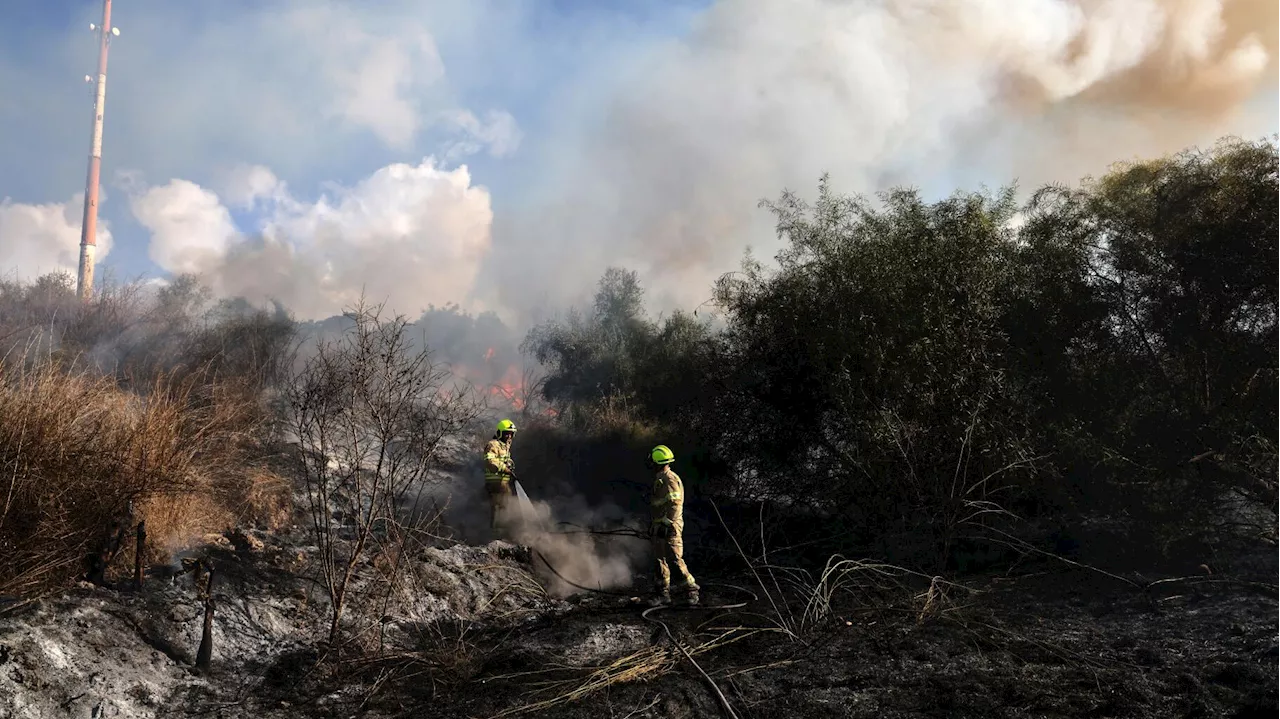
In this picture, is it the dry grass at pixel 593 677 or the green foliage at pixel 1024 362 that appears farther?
the green foliage at pixel 1024 362

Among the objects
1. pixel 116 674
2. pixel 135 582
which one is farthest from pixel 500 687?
pixel 135 582

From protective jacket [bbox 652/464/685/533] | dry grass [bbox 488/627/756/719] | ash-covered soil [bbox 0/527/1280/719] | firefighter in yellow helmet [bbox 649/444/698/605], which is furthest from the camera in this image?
protective jacket [bbox 652/464/685/533]

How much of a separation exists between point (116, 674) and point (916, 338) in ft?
33.0

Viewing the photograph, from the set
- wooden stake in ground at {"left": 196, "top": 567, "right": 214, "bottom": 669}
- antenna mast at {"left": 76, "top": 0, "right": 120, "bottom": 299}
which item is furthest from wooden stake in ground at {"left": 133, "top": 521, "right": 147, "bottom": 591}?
antenna mast at {"left": 76, "top": 0, "right": 120, "bottom": 299}

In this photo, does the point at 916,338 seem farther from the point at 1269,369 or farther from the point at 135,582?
the point at 135,582

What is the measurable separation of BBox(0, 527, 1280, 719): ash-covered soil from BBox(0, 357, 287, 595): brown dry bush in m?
0.43

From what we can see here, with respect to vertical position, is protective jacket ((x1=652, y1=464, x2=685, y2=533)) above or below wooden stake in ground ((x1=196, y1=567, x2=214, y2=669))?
above

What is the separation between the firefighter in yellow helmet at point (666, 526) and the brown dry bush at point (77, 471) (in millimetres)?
5202

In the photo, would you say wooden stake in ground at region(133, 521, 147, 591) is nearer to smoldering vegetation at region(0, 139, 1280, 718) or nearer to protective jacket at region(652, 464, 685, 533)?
smoldering vegetation at region(0, 139, 1280, 718)

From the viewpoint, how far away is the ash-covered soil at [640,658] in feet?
18.3

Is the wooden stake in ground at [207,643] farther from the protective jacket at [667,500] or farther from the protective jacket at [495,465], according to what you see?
the protective jacket at [495,465]

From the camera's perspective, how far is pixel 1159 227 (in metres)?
11.1

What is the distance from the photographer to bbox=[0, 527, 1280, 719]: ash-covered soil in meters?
5.57

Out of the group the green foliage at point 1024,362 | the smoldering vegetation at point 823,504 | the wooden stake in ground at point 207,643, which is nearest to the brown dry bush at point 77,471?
the smoldering vegetation at point 823,504
